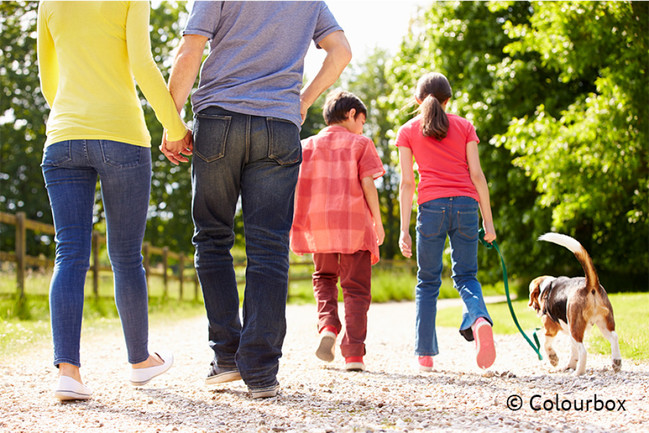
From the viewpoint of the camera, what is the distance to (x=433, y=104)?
4.39 m

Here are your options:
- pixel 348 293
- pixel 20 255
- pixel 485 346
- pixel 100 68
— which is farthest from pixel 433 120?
pixel 20 255

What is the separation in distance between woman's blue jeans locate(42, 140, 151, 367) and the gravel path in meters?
0.43

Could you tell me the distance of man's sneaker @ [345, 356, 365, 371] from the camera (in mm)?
4371

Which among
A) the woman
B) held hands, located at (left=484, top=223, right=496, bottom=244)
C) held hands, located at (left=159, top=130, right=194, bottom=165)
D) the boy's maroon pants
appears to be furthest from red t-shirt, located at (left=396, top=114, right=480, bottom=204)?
the woman

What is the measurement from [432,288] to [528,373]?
2.58 ft

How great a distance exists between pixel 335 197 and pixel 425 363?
4.10 ft

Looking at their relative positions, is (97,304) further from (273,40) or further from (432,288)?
(273,40)

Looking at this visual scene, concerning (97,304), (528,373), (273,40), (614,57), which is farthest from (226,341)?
(614,57)

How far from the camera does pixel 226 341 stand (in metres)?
3.37

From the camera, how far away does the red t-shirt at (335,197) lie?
14.8 ft

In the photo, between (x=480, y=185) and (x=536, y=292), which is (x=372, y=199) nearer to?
(x=480, y=185)

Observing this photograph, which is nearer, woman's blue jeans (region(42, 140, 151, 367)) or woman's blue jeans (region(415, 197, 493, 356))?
woman's blue jeans (region(42, 140, 151, 367))

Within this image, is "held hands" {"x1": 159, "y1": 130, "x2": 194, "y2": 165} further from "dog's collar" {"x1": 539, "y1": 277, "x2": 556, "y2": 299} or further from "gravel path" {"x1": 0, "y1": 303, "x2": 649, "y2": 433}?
"dog's collar" {"x1": 539, "y1": 277, "x2": 556, "y2": 299}

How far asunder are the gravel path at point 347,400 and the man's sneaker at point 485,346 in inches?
4.1
